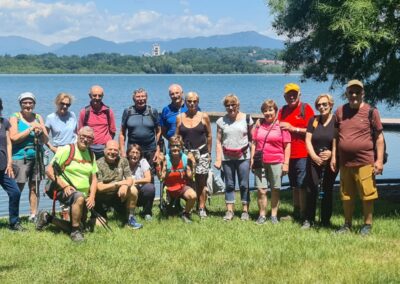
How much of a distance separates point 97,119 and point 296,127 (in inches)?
129

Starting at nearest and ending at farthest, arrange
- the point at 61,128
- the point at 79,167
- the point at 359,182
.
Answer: the point at 359,182 < the point at 79,167 < the point at 61,128

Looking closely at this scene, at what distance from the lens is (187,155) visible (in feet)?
30.2

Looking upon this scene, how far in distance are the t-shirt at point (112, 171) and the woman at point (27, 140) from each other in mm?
1106

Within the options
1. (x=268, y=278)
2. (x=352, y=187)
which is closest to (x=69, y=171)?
(x=268, y=278)

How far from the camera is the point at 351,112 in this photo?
7.76m

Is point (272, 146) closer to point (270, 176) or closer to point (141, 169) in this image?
point (270, 176)

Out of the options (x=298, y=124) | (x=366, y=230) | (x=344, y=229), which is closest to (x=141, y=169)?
(x=298, y=124)

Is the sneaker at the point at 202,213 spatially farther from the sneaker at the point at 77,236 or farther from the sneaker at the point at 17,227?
the sneaker at the point at 17,227

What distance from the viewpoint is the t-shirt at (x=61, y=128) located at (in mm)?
9266

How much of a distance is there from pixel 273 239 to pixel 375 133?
6.63 feet

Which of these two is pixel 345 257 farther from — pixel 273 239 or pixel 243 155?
pixel 243 155

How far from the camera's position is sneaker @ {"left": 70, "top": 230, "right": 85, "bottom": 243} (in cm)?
800

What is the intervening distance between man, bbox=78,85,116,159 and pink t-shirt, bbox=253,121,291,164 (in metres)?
2.60

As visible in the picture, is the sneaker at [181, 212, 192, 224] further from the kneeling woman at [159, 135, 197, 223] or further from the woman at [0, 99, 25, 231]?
the woman at [0, 99, 25, 231]
